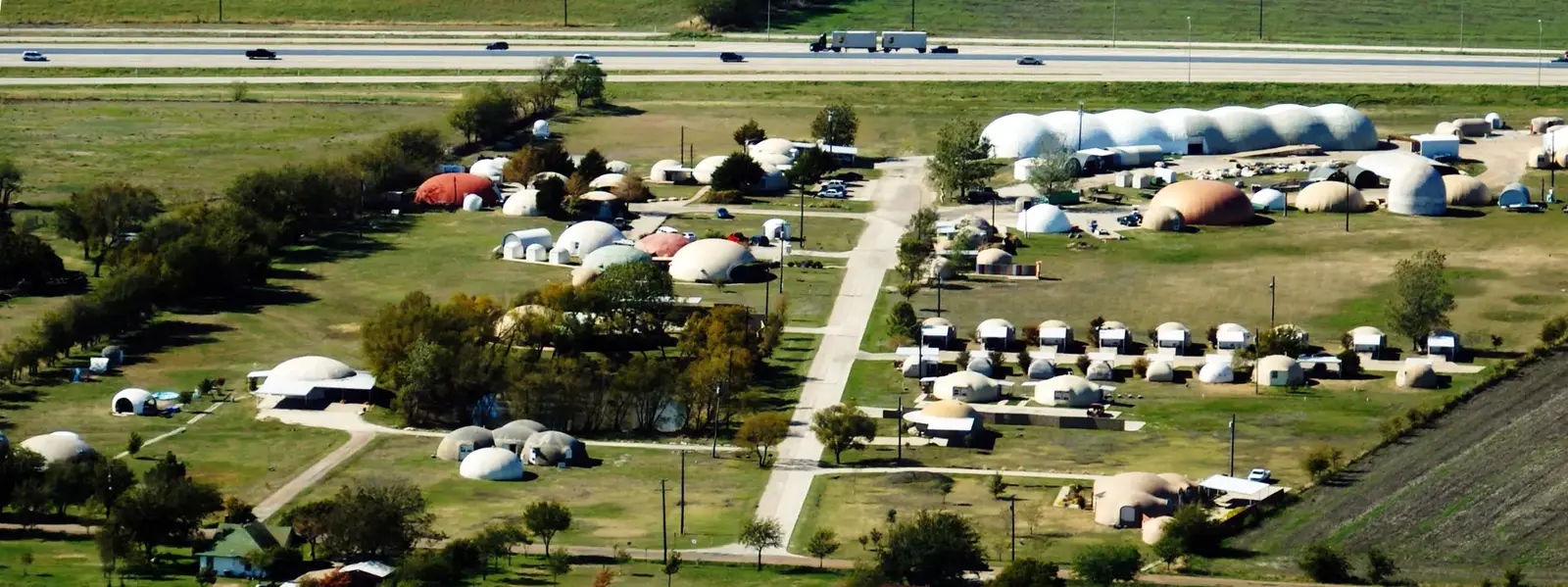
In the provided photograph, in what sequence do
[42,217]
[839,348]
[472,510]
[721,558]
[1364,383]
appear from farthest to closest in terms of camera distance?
[42,217]
[839,348]
[1364,383]
[472,510]
[721,558]

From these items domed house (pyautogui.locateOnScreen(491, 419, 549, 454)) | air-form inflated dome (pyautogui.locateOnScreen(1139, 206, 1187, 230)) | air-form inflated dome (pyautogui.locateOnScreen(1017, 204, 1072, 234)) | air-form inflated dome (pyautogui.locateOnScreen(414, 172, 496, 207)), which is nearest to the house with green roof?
domed house (pyautogui.locateOnScreen(491, 419, 549, 454))

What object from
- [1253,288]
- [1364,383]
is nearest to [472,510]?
[1364,383]

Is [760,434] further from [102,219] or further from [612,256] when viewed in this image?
[102,219]

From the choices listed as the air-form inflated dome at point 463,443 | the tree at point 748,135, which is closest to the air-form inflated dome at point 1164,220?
the tree at point 748,135

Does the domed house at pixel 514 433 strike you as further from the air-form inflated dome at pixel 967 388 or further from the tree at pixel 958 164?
the tree at pixel 958 164

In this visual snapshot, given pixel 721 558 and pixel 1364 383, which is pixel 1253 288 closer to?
pixel 1364 383

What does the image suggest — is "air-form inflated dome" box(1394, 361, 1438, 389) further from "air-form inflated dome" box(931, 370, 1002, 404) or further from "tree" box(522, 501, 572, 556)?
"tree" box(522, 501, 572, 556)
